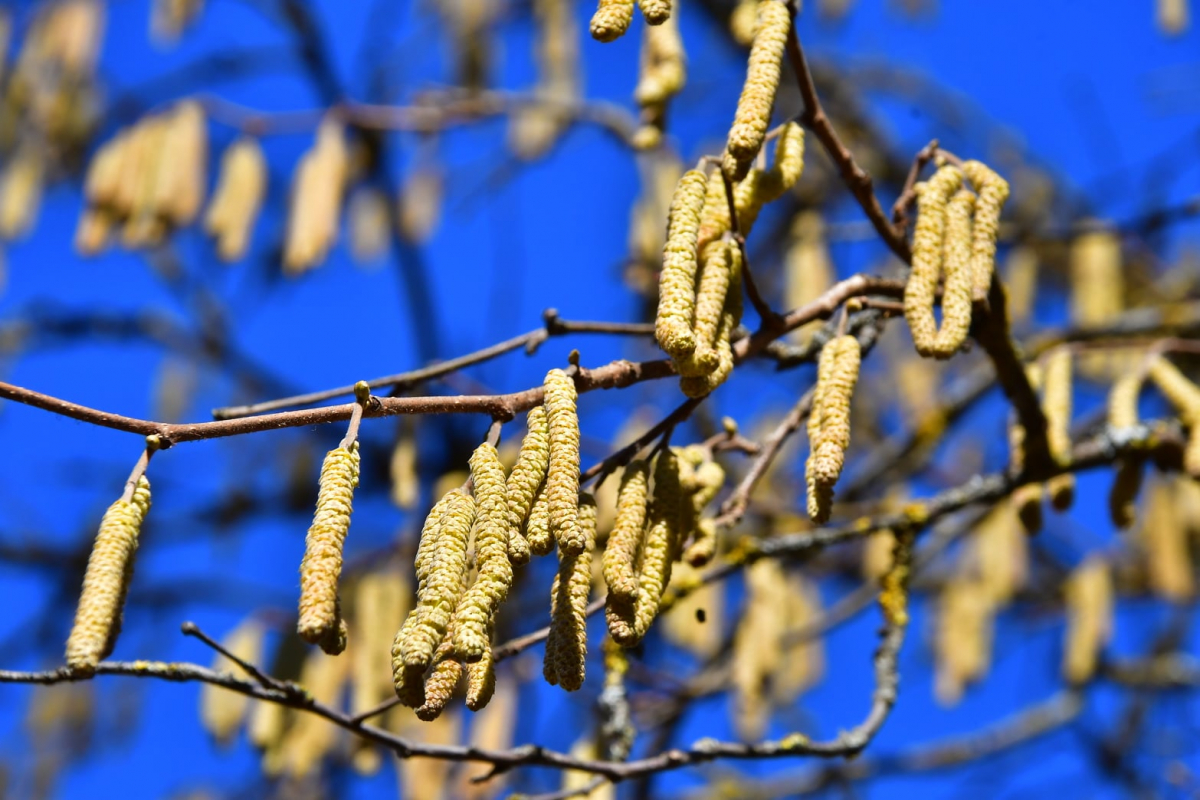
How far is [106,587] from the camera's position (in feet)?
2.76

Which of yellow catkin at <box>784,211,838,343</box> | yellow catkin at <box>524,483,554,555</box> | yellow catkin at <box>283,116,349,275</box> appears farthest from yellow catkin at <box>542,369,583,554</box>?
yellow catkin at <box>784,211,838,343</box>

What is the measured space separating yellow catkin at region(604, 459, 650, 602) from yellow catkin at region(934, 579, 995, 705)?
68.3 inches

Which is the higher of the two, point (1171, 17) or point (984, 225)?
point (1171, 17)

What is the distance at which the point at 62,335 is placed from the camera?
405 centimetres

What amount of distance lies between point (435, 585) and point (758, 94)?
530 mm

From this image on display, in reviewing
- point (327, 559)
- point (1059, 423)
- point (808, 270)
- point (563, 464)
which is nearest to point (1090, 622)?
point (808, 270)

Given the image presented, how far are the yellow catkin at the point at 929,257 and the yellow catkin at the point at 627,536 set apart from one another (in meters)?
0.30

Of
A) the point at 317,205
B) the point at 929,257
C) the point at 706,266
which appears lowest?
the point at 706,266

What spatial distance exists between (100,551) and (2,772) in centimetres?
380

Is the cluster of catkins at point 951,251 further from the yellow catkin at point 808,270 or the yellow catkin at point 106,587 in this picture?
the yellow catkin at point 808,270

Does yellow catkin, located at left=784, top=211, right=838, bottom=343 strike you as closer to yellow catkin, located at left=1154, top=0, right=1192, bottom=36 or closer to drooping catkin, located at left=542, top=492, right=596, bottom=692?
yellow catkin, located at left=1154, top=0, right=1192, bottom=36

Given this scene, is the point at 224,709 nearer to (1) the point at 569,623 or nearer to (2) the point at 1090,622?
(1) the point at 569,623

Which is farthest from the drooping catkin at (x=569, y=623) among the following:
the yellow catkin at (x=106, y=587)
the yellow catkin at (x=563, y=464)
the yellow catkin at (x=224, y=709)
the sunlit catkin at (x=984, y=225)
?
the yellow catkin at (x=224, y=709)

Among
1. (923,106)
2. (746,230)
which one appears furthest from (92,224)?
(923,106)
